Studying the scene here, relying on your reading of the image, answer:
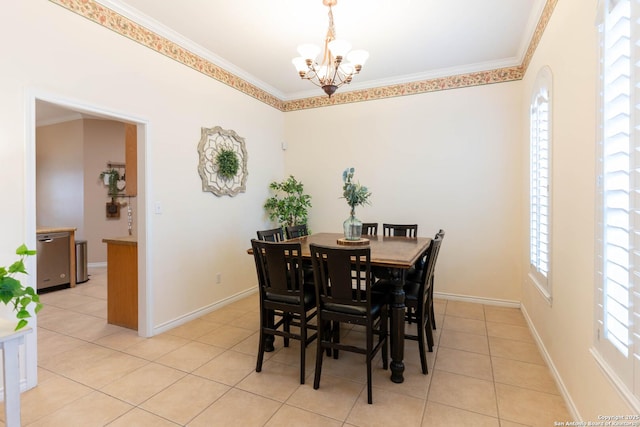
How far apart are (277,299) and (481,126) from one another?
10.8ft

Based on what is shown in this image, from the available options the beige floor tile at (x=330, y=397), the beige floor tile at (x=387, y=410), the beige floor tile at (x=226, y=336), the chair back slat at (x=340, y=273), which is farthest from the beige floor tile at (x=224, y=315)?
the beige floor tile at (x=387, y=410)

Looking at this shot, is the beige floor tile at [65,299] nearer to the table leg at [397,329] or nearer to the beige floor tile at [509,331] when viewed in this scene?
the table leg at [397,329]

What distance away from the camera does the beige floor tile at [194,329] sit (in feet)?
10.3

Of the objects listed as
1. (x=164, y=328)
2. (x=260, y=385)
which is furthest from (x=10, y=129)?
(x=260, y=385)

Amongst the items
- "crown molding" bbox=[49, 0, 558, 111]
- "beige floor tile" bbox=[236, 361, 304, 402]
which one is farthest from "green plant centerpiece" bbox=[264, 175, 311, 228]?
"beige floor tile" bbox=[236, 361, 304, 402]

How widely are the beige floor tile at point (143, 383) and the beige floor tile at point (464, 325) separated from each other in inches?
100

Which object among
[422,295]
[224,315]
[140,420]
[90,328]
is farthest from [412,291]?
[90,328]

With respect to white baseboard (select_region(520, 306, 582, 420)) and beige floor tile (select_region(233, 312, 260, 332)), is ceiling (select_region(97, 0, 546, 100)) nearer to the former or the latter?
white baseboard (select_region(520, 306, 582, 420))

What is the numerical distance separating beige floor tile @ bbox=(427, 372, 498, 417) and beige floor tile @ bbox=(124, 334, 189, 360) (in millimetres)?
2176

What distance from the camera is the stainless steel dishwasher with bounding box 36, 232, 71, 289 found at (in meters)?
4.52

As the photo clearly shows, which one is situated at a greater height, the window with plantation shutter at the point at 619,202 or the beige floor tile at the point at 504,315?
the window with plantation shutter at the point at 619,202

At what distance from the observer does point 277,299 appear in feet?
7.95

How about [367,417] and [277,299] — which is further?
[277,299]

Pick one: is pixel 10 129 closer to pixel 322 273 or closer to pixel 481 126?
pixel 322 273
